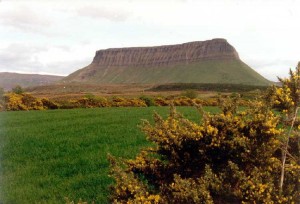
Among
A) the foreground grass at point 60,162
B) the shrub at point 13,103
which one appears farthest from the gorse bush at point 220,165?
the shrub at point 13,103

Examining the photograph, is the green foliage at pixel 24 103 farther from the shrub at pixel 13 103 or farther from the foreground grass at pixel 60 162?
the foreground grass at pixel 60 162

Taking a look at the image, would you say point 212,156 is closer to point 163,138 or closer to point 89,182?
point 163,138

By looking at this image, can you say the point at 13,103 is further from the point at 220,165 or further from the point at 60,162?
the point at 220,165

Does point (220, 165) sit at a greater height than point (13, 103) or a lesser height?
greater

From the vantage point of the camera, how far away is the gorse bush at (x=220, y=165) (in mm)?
4145

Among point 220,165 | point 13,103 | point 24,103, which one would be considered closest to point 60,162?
point 220,165

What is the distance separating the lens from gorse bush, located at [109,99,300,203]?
414 cm

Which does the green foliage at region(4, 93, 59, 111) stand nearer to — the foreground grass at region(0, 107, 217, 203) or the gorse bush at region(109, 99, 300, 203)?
the foreground grass at region(0, 107, 217, 203)

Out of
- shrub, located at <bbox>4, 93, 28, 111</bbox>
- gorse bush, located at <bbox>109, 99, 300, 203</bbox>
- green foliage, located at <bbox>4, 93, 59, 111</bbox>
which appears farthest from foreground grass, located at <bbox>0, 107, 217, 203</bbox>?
green foliage, located at <bbox>4, 93, 59, 111</bbox>

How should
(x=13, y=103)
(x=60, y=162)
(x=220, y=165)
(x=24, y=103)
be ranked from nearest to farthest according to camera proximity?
(x=220, y=165) < (x=60, y=162) < (x=13, y=103) < (x=24, y=103)

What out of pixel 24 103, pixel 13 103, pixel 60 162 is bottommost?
pixel 24 103

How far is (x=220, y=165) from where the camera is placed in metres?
4.71

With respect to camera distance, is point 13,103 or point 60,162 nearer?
point 60,162

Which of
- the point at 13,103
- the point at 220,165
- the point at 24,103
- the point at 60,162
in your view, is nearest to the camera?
the point at 220,165
